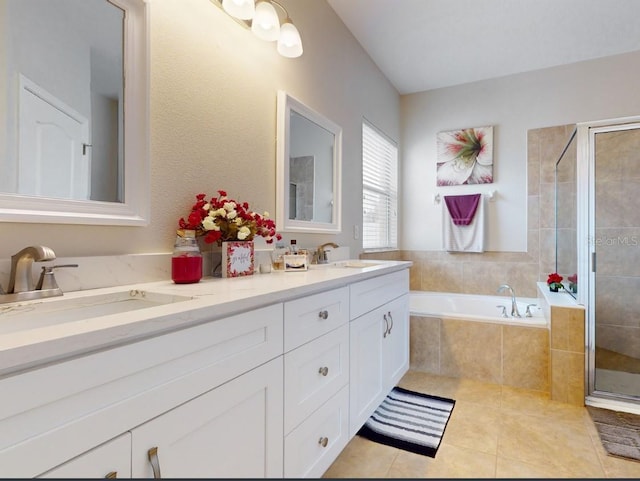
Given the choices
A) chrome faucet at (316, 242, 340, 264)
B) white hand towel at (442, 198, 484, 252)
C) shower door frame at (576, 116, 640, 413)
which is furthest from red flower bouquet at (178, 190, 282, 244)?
white hand towel at (442, 198, 484, 252)

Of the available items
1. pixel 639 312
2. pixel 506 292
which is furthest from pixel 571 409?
pixel 506 292

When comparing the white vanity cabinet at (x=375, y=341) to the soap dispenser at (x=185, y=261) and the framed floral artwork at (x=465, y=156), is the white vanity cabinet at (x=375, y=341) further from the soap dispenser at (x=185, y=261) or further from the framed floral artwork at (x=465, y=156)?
the framed floral artwork at (x=465, y=156)

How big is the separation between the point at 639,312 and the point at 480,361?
1225 mm

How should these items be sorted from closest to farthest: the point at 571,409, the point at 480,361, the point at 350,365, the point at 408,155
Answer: the point at 350,365 < the point at 571,409 < the point at 480,361 < the point at 408,155

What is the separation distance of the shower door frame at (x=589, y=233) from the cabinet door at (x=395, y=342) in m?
1.08

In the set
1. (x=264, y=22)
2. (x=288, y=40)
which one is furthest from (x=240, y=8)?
(x=288, y=40)

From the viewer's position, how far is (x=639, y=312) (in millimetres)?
2504

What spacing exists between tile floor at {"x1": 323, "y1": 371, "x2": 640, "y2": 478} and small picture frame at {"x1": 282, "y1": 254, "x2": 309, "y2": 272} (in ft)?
2.88

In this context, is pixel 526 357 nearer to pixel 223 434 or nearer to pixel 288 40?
pixel 223 434

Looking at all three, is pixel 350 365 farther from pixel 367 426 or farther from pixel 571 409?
pixel 571 409

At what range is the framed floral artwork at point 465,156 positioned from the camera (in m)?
3.41

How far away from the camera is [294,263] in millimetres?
1736

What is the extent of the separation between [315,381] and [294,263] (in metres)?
0.63

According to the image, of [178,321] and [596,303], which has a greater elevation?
[178,321]
